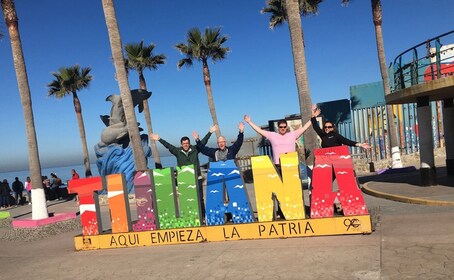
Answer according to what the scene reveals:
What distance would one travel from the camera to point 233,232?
708 cm

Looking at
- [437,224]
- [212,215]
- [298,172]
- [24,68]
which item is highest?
[24,68]

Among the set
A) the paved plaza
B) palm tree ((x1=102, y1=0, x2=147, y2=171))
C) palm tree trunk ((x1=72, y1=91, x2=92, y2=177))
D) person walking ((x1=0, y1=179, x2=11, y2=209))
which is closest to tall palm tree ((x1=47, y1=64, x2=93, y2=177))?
palm tree trunk ((x1=72, y1=91, x2=92, y2=177))

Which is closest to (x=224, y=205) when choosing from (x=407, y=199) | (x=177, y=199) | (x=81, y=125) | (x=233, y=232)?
(x=233, y=232)

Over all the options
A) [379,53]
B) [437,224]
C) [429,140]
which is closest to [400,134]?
[379,53]

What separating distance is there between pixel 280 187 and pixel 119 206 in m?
3.11

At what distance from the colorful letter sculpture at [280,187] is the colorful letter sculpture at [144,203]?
79.8 inches

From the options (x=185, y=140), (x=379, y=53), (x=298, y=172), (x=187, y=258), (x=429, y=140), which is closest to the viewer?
(x=187, y=258)

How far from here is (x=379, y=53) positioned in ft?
62.3

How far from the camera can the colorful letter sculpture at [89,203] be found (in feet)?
25.7

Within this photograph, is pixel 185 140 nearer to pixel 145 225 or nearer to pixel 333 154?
pixel 145 225

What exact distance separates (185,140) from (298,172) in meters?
2.32

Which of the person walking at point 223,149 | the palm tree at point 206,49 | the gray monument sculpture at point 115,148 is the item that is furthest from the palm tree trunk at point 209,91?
the person walking at point 223,149

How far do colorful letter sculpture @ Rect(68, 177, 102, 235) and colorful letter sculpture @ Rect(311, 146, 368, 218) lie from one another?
4159 mm

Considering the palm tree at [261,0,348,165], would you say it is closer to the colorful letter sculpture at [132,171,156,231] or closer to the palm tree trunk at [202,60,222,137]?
the colorful letter sculpture at [132,171,156,231]
